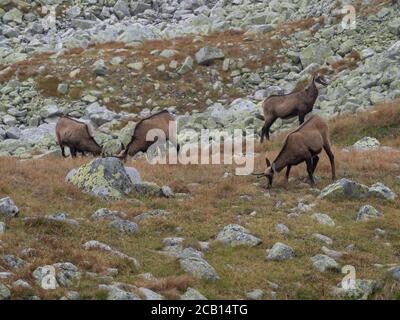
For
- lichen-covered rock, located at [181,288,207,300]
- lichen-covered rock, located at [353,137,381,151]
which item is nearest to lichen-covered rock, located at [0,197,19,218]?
lichen-covered rock, located at [181,288,207,300]

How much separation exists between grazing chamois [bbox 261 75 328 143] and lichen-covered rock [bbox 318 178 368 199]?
11.1 m

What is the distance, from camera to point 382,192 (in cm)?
1730

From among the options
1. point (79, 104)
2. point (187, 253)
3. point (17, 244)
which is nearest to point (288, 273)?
point (187, 253)

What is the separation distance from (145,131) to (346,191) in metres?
8.89

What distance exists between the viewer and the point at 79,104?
4103 centimetres

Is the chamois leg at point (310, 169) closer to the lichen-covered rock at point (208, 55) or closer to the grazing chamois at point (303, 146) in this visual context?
the grazing chamois at point (303, 146)

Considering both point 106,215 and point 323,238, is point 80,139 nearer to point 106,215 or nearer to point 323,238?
point 106,215

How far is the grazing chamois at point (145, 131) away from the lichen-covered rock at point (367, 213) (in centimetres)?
982

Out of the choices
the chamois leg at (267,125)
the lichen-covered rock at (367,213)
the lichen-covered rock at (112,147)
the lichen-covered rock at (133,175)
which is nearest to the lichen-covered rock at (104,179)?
the lichen-covered rock at (133,175)

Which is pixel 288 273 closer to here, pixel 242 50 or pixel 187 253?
pixel 187 253

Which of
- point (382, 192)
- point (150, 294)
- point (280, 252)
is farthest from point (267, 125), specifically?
point (150, 294)

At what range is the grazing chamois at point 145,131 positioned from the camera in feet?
76.5

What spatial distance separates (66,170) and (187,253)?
8.82 metres

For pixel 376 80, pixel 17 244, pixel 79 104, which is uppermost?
pixel 17 244
